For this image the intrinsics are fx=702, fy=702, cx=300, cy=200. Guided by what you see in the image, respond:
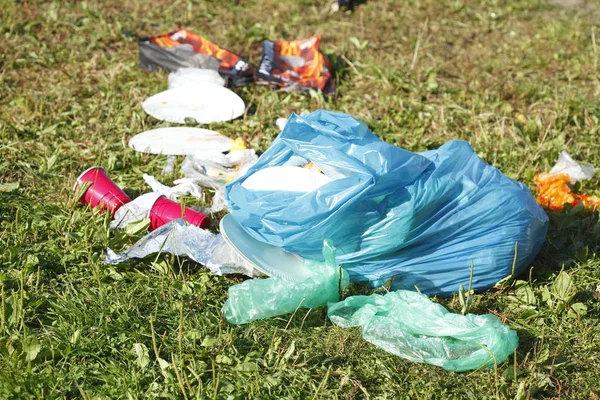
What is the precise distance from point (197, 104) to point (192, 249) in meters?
1.64

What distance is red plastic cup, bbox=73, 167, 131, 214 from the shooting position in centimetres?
311

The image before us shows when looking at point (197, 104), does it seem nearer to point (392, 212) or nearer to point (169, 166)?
point (169, 166)

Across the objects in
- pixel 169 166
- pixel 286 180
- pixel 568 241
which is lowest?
Answer: pixel 169 166

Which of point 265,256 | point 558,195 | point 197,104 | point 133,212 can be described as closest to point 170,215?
point 133,212

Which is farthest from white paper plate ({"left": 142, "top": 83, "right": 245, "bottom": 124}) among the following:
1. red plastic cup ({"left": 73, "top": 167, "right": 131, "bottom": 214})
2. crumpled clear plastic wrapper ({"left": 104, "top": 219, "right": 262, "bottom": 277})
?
crumpled clear plastic wrapper ({"left": 104, "top": 219, "right": 262, "bottom": 277})

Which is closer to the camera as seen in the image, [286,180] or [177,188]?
[286,180]

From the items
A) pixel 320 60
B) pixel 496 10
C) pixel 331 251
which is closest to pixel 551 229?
pixel 331 251

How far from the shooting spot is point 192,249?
2812 millimetres

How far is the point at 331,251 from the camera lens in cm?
257

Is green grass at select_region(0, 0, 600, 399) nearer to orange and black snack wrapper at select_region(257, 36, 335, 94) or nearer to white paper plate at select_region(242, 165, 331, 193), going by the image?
orange and black snack wrapper at select_region(257, 36, 335, 94)

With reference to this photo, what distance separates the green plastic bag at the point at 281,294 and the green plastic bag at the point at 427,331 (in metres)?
0.08

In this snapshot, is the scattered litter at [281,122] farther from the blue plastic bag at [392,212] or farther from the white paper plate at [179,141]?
the blue plastic bag at [392,212]

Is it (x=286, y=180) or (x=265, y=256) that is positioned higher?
(x=286, y=180)

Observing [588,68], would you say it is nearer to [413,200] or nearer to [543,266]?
[543,266]
